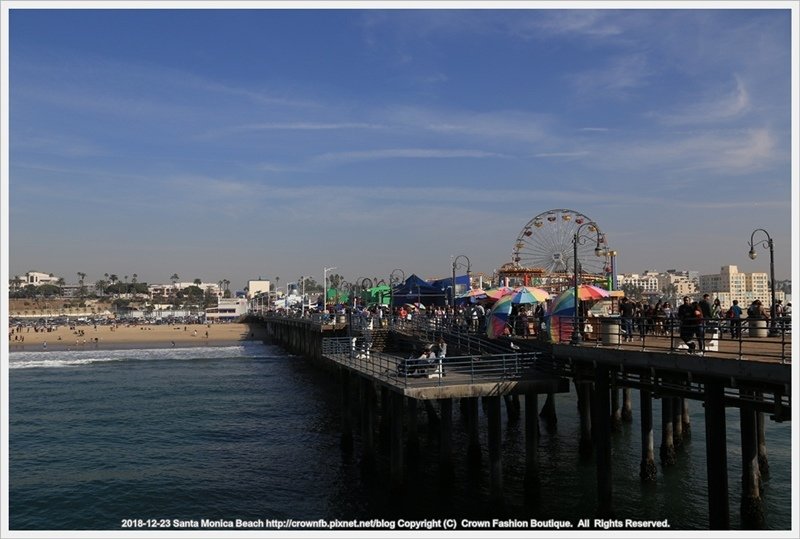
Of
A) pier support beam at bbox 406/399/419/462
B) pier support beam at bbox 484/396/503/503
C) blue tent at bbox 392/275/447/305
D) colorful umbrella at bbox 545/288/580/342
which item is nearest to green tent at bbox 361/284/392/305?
blue tent at bbox 392/275/447/305

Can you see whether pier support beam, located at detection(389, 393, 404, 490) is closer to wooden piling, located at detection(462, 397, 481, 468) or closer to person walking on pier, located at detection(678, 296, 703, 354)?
wooden piling, located at detection(462, 397, 481, 468)

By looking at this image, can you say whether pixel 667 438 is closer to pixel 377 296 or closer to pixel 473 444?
pixel 473 444

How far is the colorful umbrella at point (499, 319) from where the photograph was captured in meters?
24.7

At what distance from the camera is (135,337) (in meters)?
100

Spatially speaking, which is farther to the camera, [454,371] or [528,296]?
[528,296]

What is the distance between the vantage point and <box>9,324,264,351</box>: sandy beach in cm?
9151

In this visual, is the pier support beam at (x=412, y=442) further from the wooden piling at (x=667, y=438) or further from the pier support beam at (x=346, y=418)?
the wooden piling at (x=667, y=438)

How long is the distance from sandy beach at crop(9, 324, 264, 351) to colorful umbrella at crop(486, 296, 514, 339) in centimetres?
7413

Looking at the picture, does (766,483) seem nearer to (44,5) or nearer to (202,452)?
(202,452)

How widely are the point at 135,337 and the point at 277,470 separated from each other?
84560mm

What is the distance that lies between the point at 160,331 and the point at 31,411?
7254cm

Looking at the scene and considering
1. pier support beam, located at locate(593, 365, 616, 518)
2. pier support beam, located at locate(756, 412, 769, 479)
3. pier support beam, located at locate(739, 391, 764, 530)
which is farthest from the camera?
pier support beam, located at locate(756, 412, 769, 479)

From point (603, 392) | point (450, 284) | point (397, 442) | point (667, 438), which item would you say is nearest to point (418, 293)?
point (450, 284)

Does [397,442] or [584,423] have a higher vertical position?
[397,442]
